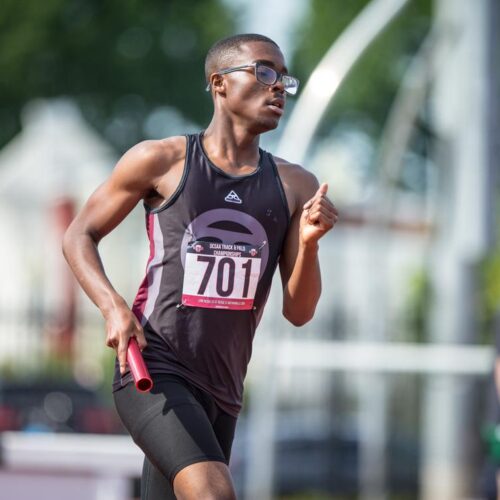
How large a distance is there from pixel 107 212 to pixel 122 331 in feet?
1.87

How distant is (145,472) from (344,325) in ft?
26.6

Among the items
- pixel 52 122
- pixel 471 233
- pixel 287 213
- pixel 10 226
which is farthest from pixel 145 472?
pixel 10 226

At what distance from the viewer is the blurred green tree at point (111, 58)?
33875 mm

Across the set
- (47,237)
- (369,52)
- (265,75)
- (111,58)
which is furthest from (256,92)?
(111,58)

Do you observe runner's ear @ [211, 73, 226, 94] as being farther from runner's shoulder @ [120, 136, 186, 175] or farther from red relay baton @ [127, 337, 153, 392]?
red relay baton @ [127, 337, 153, 392]

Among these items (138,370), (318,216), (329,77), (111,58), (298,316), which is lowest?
(138,370)

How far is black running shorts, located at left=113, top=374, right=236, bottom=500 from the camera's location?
440cm

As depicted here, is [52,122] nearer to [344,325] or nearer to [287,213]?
[344,325]

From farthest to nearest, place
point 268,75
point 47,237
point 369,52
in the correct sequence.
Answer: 1. point 47,237
2. point 369,52
3. point 268,75

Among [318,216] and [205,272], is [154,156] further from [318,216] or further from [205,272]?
[318,216]

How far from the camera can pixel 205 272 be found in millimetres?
4668


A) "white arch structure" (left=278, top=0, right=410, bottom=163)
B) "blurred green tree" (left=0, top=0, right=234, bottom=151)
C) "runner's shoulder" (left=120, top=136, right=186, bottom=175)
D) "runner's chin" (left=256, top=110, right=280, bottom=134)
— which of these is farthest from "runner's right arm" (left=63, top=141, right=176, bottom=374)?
"blurred green tree" (left=0, top=0, right=234, bottom=151)

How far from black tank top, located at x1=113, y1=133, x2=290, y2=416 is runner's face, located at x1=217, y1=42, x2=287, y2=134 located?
22 centimetres

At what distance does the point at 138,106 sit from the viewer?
36406 millimetres
